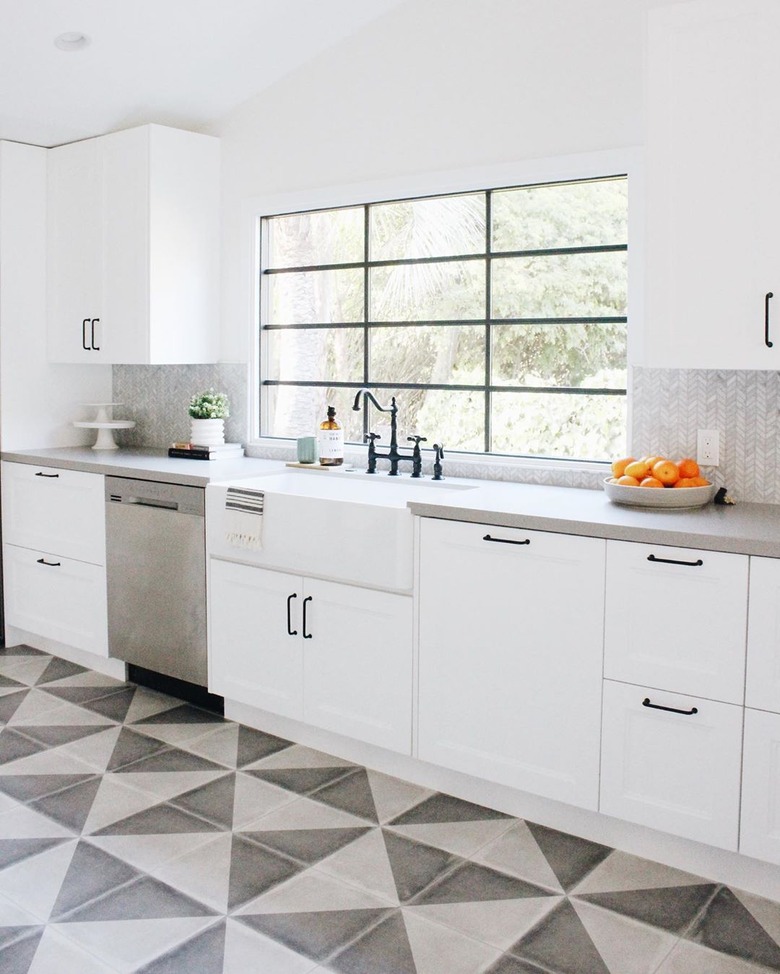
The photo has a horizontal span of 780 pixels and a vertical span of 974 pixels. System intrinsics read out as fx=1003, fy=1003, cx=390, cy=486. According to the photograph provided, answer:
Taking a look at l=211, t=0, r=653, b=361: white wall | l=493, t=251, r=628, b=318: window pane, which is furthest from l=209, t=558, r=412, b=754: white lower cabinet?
l=211, t=0, r=653, b=361: white wall

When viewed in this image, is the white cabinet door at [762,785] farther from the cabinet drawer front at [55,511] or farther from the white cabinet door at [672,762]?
the cabinet drawer front at [55,511]

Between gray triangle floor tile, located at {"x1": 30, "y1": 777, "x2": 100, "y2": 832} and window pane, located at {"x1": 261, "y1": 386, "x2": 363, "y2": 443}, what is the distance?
6.14 feet

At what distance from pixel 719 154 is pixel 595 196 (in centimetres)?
92

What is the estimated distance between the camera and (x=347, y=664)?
3.32 m

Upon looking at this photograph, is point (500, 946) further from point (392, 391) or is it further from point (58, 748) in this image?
point (392, 391)

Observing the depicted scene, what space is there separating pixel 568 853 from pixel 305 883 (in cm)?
74

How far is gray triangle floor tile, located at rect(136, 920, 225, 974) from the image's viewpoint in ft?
7.45

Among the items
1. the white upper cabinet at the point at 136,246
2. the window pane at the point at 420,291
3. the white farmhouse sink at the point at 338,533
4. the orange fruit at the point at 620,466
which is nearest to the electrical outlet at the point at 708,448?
the orange fruit at the point at 620,466

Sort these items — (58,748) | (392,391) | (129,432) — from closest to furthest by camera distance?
1. (58,748)
2. (392,391)
3. (129,432)

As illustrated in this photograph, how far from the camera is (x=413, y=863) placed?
2.75 metres

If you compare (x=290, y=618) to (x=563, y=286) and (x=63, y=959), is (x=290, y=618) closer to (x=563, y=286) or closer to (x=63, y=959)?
(x=63, y=959)

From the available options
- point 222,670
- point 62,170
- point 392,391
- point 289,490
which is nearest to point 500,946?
point 222,670

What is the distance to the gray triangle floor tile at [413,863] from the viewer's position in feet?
8.66

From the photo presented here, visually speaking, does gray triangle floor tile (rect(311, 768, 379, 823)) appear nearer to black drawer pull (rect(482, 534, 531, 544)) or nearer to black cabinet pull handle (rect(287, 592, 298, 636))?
black cabinet pull handle (rect(287, 592, 298, 636))
